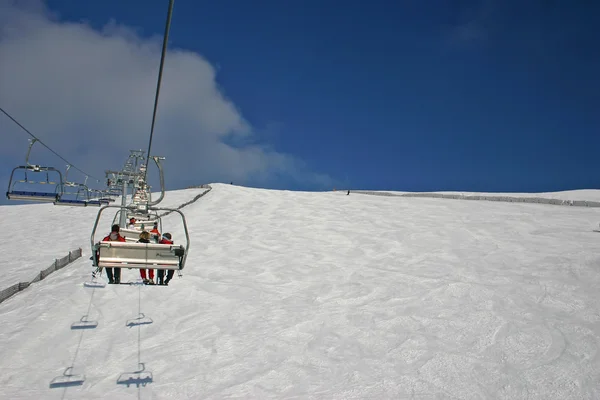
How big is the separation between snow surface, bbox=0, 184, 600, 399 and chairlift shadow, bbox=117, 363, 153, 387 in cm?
5

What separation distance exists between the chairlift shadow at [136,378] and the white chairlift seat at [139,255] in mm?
3445

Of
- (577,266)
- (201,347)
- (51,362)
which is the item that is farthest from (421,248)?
(51,362)

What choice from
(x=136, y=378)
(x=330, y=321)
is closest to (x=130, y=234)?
(x=136, y=378)

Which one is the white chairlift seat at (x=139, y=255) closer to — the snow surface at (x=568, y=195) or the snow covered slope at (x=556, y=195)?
the snow covered slope at (x=556, y=195)

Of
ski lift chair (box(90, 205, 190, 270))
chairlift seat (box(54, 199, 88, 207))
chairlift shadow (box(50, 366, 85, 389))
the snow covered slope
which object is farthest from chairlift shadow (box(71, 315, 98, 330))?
the snow covered slope

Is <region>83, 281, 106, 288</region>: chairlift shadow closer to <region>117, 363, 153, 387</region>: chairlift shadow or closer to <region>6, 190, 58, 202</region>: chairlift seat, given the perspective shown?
<region>6, 190, 58, 202</region>: chairlift seat

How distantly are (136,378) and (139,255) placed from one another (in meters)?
3.78

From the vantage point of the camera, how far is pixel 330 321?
47.7 ft

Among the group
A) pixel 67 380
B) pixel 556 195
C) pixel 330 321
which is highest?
pixel 556 195

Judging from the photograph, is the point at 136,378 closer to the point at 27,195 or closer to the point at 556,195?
the point at 27,195

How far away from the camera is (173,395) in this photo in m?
10.7

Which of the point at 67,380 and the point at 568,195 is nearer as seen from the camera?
the point at 67,380

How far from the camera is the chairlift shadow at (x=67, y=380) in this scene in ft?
35.8

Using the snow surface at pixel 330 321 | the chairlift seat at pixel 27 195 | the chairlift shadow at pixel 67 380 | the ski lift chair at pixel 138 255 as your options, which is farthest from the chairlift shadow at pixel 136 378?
the chairlift seat at pixel 27 195
